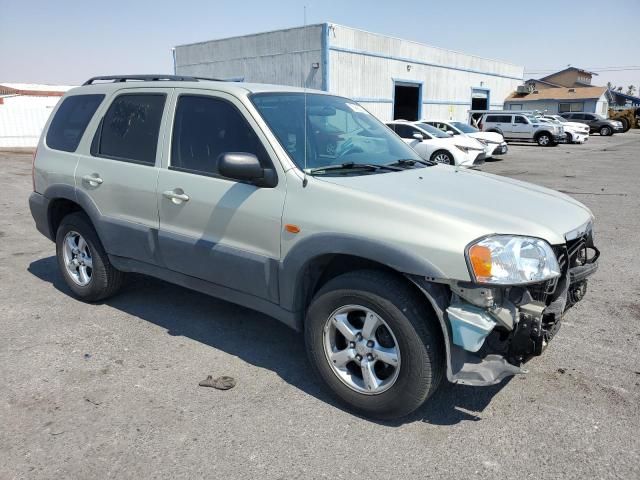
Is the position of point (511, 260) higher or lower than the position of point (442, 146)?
higher

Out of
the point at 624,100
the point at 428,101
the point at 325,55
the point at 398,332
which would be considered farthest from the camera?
the point at 624,100

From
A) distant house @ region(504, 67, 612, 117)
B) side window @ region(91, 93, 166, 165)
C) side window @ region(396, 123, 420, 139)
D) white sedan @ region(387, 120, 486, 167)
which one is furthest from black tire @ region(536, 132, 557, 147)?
side window @ region(91, 93, 166, 165)

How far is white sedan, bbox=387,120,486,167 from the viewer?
1605 centimetres

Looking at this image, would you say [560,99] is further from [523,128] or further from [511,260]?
[511,260]

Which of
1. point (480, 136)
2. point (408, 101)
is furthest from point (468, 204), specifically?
point (408, 101)

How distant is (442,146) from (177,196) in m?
13.5

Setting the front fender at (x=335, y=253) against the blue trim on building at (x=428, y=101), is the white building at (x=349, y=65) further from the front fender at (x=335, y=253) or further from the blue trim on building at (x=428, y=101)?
the front fender at (x=335, y=253)

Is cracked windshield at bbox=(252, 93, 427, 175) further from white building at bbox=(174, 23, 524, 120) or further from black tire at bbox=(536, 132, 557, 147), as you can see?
black tire at bbox=(536, 132, 557, 147)

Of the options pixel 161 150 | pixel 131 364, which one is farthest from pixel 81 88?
pixel 131 364

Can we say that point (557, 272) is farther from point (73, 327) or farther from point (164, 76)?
point (73, 327)

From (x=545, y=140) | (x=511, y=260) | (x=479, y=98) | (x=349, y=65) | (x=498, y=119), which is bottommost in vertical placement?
(x=545, y=140)

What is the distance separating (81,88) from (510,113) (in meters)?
28.1

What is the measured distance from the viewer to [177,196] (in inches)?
150

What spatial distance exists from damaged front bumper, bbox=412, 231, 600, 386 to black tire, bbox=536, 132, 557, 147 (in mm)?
28392
